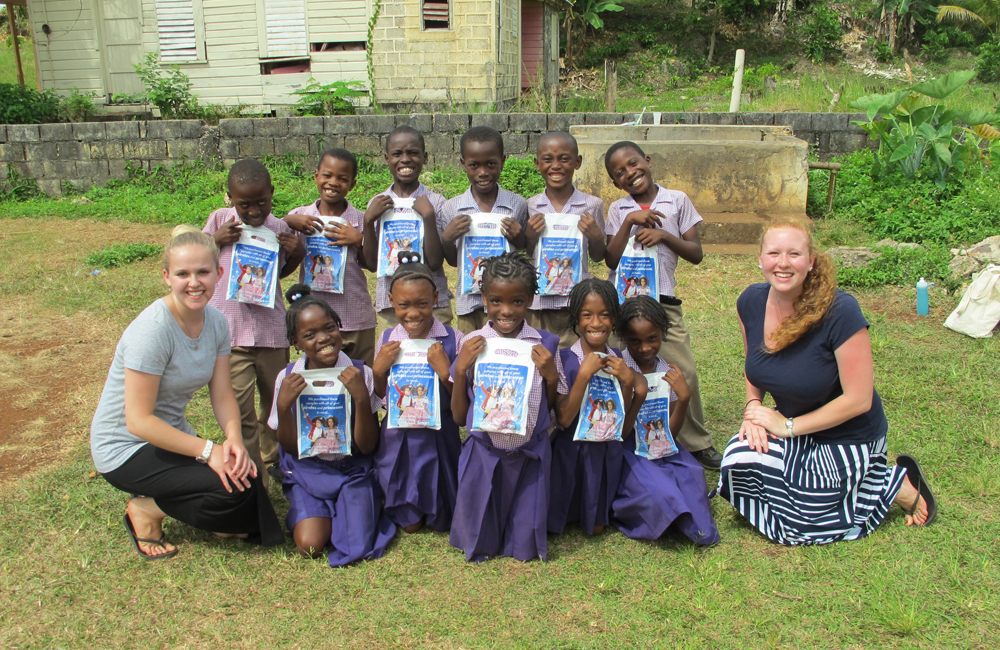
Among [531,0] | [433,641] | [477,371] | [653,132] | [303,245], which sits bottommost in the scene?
[433,641]

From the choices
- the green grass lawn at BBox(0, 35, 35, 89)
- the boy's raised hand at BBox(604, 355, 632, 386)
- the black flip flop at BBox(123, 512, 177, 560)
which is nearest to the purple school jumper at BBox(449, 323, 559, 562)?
the boy's raised hand at BBox(604, 355, 632, 386)

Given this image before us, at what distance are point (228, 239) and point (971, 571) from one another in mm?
3421

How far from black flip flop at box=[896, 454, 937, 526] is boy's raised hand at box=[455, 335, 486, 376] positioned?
6.47 ft

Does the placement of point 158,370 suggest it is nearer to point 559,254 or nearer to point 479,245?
point 479,245

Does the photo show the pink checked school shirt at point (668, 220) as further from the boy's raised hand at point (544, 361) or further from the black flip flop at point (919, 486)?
the black flip flop at point (919, 486)

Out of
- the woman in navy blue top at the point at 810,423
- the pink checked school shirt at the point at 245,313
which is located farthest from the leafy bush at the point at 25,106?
the woman in navy blue top at the point at 810,423

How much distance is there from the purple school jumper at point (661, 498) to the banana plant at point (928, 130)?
640cm

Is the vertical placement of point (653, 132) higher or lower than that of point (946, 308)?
higher

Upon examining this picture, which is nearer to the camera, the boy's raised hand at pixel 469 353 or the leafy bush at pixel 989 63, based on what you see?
the boy's raised hand at pixel 469 353

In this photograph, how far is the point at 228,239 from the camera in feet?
11.5

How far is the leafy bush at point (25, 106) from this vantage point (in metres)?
11.4

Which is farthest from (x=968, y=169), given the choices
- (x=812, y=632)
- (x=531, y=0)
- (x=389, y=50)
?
(x=531, y=0)

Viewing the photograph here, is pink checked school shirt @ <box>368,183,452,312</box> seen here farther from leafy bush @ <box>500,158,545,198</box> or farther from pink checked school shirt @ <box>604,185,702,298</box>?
leafy bush @ <box>500,158,545,198</box>

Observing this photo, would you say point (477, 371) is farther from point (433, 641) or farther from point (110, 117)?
point (110, 117)
